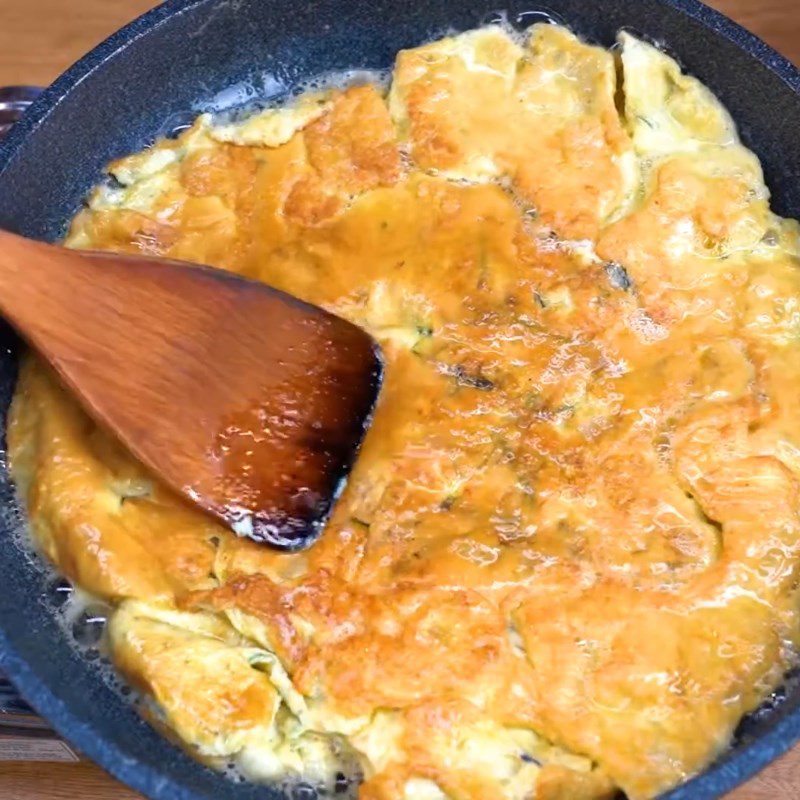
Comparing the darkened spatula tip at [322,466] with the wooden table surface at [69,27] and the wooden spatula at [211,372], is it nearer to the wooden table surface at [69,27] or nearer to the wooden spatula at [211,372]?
the wooden spatula at [211,372]

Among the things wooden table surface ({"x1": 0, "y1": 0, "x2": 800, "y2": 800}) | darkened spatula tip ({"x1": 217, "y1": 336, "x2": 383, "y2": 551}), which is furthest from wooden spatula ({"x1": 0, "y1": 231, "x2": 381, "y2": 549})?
wooden table surface ({"x1": 0, "y1": 0, "x2": 800, "y2": 800})

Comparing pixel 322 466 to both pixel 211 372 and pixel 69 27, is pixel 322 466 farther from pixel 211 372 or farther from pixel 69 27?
pixel 69 27

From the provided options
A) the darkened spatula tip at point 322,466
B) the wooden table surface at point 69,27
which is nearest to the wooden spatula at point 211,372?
the darkened spatula tip at point 322,466

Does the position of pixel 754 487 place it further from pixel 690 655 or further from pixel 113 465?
pixel 113 465

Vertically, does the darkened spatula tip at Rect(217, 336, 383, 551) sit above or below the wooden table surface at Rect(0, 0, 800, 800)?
below

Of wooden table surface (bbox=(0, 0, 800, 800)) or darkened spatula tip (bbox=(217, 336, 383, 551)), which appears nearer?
darkened spatula tip (bbox=(217, 336, 383, 551))

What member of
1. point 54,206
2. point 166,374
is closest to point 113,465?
point 166,374

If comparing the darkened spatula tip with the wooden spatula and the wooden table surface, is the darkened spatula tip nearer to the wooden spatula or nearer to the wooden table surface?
the wooden spatula

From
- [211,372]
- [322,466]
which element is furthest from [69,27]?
[322,466]
